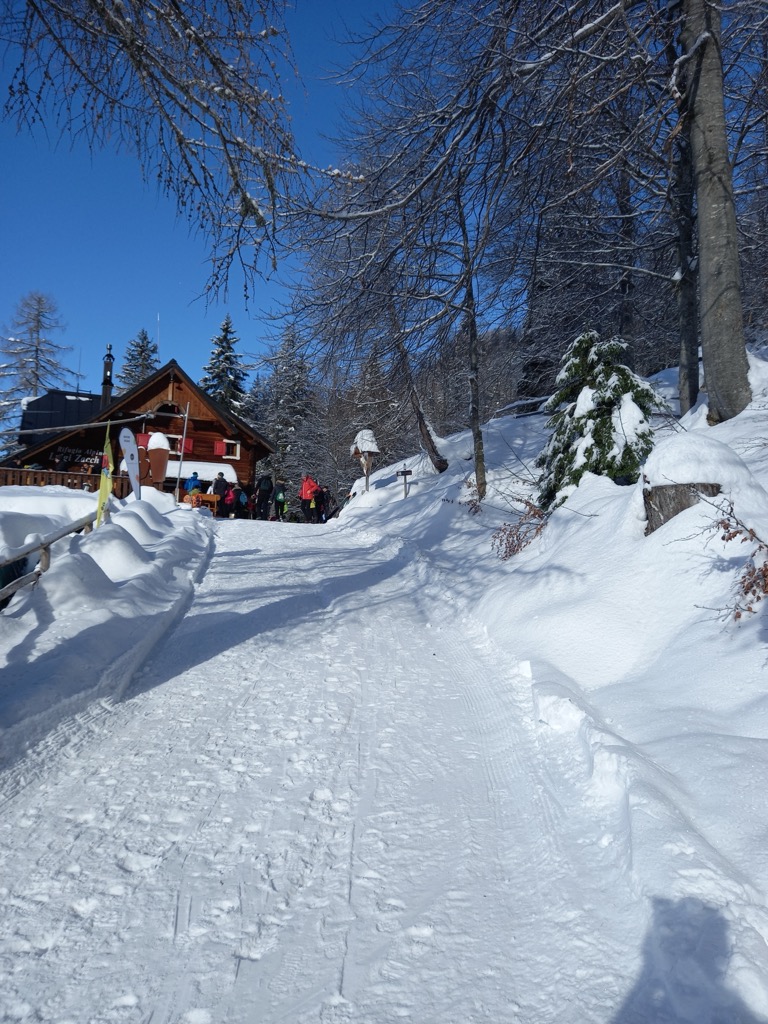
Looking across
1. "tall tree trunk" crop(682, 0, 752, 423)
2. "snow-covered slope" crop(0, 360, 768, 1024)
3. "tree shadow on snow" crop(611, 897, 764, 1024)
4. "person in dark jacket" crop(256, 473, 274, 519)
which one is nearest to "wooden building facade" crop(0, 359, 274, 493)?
"person in dark jacket" crop(256, 473, 274, 519)

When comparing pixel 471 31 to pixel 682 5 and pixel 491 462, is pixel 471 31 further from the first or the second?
pixel 491 462

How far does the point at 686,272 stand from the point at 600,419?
440 centimetres

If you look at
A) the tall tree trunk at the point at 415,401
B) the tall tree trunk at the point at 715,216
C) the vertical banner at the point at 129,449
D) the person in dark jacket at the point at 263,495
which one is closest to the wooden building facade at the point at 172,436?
the person in dark jacket at the point at 263,495

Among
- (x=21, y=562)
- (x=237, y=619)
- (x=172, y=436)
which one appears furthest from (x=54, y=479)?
(x=237, y=619)

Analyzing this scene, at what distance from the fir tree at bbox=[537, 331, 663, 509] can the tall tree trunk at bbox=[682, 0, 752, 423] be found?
158cm

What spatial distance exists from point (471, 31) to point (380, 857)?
7114 millimetres

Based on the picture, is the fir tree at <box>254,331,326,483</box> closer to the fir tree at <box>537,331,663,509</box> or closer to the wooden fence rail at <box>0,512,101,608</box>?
the fir tree at <box>537,331,663,509</box>

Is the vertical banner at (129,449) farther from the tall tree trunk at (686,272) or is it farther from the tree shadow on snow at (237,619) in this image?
the tall tree trunk at (686,272)

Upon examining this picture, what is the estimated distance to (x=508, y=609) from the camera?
20.8ft

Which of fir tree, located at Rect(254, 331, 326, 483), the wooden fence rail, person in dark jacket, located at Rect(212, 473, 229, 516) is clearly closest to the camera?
the wooden fence rail

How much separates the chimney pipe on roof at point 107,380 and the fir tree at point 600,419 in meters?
31.6

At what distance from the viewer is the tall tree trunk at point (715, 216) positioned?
261 inches

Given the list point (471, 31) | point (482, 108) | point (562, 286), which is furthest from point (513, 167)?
point (562, 286)

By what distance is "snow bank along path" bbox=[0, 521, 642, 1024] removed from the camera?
194 cm
